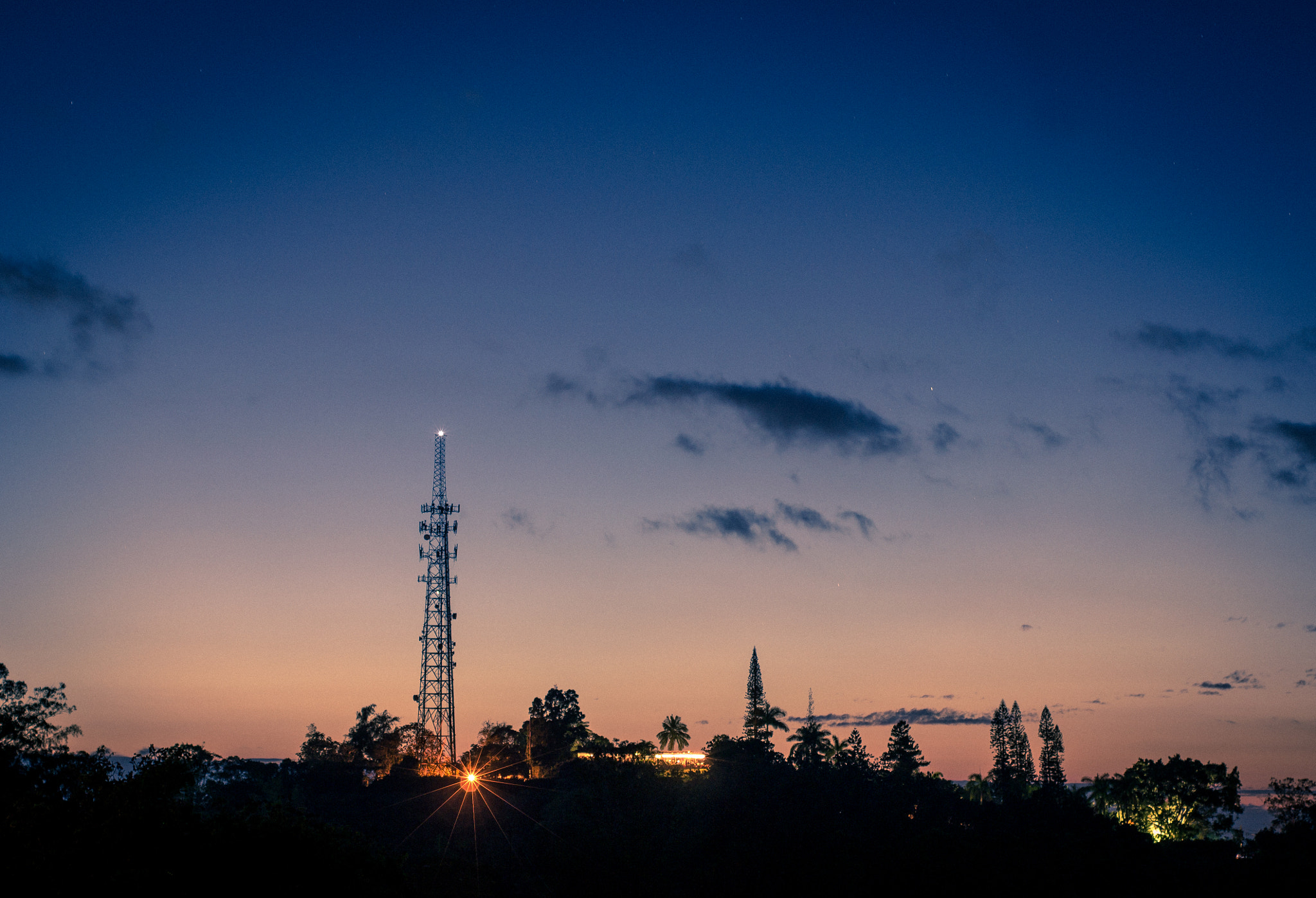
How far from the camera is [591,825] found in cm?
7481

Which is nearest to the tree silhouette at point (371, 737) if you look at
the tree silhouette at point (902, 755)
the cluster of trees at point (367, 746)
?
the cluster of trees at point (367, 746)

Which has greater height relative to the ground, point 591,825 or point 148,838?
point 148,838

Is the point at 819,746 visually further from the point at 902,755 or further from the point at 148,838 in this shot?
the point at 148,838

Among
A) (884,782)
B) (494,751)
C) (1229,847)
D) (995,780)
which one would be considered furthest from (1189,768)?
(494,751)

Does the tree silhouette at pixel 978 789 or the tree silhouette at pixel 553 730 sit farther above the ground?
the tree silhouette at pixel 553 730

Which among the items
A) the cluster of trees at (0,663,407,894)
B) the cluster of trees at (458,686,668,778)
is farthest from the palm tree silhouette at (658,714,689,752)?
the cluster of trees at (0,663,407,894)

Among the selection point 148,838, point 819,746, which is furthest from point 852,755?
point 148,838

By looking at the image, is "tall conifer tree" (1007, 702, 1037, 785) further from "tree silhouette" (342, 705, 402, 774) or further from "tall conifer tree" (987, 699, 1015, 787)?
"tree silhouette" (342, 705, 402, 774)

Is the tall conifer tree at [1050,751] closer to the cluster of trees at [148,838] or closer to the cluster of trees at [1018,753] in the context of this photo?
the cluster of trees at [1018,753]

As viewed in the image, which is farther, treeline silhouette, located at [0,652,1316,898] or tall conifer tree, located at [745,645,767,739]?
tall conifer tree, located at [745,645,767,739]

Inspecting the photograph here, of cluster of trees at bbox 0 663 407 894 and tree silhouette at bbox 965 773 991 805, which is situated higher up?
cluster of trees at bbox 0 663 407 894

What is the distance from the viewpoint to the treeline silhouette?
33438 millimetres

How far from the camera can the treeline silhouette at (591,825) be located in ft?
110

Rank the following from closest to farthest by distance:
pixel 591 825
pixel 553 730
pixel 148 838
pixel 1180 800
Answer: pixel 148 838 → pixel 591 825 → pixel 1180 800 → pixel 553 730
